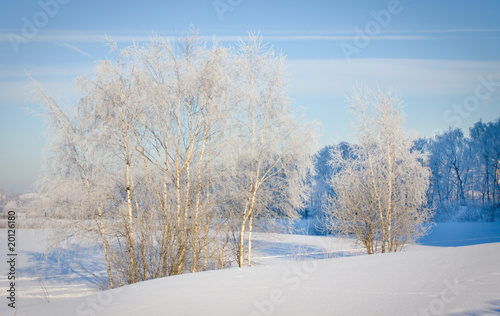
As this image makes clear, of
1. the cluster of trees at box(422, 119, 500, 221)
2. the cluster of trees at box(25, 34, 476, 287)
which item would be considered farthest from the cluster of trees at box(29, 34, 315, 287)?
the cluster of trees at box(422, 119, 500, 221)

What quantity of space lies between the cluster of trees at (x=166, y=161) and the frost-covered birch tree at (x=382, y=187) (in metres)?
2.49

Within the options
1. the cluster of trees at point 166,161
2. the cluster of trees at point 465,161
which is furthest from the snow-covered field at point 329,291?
the cluster of trees at point 465,161

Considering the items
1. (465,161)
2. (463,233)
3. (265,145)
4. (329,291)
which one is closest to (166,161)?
(265,145)

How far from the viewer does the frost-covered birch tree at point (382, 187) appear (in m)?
11.9

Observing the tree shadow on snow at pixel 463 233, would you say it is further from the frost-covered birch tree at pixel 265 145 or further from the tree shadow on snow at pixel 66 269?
the tree shadow on snow at pixel 66 269

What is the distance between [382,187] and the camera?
12.2 metres

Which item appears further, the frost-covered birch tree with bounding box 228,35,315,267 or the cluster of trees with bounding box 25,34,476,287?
the frost-covered birch tree with bounding box 228,35,315,267

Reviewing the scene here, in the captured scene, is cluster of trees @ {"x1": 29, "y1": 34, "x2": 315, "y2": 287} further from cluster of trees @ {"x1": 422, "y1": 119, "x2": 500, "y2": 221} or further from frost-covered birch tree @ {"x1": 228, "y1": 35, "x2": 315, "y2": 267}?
cluster of trees @ {"x1": 422, "y1": 119, "x2": 500, "y2": 221}

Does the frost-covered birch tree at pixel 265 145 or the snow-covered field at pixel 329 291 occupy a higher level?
the frost-covered birch tree at pixel 265 145

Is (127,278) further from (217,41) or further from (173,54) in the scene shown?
(217,41)

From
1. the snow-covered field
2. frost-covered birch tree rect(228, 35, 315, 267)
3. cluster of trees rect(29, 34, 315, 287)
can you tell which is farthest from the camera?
frost-covered birch tree rect(228, 35, 315, 267)

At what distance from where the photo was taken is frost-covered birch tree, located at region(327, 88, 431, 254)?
39.2ft

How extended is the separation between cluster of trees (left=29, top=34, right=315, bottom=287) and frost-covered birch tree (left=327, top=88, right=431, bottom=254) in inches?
97.9

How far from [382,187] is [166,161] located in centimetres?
800
